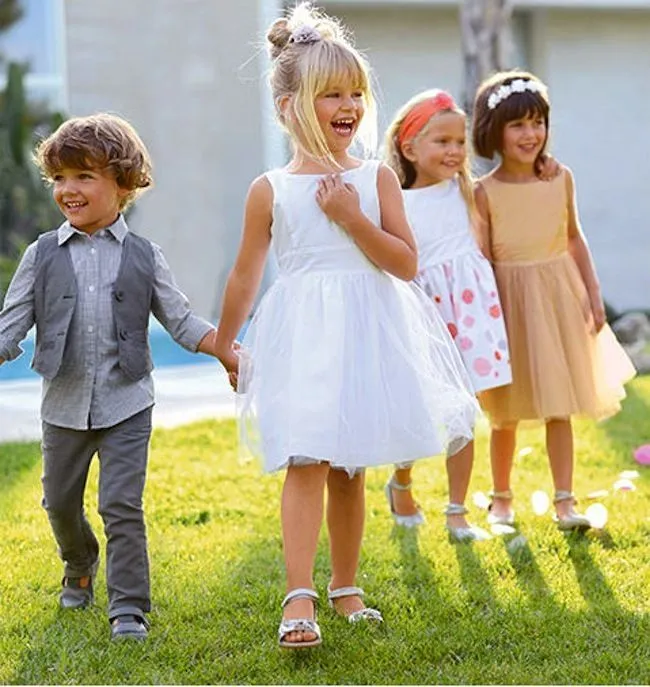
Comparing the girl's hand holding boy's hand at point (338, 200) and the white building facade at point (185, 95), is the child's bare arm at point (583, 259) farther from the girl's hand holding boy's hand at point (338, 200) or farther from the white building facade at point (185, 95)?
the white building facade at point (185, 95)

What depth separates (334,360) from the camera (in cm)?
333

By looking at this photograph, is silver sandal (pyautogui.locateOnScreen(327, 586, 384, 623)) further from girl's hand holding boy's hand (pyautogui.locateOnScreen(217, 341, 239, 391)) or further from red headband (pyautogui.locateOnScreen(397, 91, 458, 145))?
red headband (pyautogui.locateOnScreen(397, 91, 458, 145))

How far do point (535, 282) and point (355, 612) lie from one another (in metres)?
1.47

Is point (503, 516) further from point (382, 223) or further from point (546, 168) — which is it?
point (382, 223)

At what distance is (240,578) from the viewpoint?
13.2 ft

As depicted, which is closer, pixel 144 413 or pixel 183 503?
pixel 144 413

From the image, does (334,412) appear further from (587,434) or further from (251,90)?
(251,90)

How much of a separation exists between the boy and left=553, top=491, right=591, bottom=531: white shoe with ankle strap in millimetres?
1523

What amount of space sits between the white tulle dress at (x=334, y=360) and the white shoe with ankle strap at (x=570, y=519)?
40.7 inches

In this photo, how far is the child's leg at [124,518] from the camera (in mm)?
3461

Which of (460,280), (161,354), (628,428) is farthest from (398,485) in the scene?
(161,354)

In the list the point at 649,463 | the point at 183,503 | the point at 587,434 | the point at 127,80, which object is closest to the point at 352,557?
the point at 183,503

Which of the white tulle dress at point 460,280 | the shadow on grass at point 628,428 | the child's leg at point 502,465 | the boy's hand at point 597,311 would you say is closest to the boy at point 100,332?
the white tulle dress at point 460,280

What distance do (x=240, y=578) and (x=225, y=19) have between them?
279 inches
